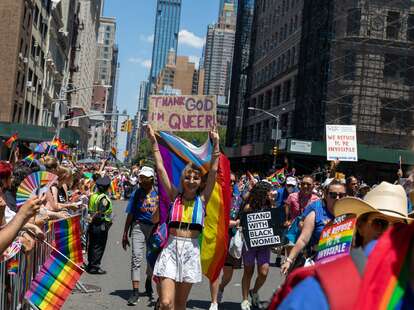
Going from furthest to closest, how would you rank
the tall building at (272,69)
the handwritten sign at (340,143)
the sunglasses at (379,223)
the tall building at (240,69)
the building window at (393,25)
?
the tall building at (240,69)
the tall building at (272,69)
the building window at (393,25)
the handwritten sign at (340,143)
the sunglasses at (379,223)

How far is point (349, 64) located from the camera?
4581cm

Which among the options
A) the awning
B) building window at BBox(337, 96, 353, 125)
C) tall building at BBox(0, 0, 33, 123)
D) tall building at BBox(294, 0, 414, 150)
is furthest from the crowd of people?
tall building at BBox(0, 0, 33, 123)

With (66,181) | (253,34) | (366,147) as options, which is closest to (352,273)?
(66,181)

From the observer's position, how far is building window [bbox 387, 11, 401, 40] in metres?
47.0

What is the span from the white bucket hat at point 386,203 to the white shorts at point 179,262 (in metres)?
2.48

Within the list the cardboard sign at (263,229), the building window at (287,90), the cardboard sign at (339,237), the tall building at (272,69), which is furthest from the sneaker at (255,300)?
the building window at (287,90)

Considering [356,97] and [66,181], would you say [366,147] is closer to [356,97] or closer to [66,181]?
[356,97]

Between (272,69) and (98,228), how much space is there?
62.3 meters

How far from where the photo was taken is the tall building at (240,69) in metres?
84.4

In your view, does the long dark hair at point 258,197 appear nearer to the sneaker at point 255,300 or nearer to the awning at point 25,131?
the sneaker at point 255,300

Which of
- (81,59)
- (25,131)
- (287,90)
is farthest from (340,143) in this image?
(81,59)

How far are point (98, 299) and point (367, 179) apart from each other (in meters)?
43.2

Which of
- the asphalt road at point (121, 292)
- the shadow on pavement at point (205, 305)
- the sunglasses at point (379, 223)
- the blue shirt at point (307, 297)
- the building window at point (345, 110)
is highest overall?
the building window at point (345, 110)

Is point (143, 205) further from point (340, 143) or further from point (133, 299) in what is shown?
point (340, 143)
